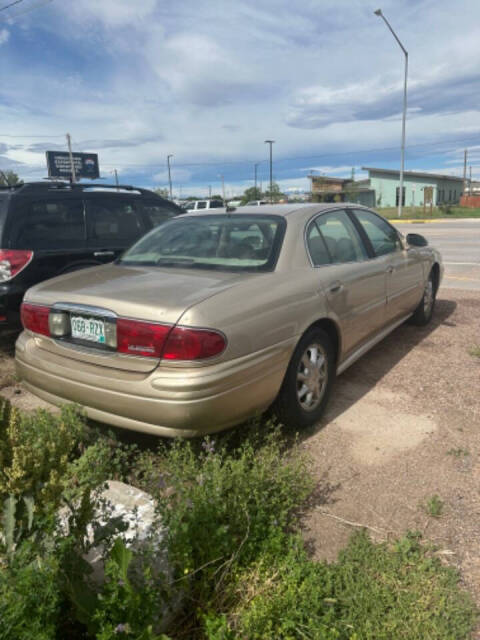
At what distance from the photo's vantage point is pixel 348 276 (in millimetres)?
3688

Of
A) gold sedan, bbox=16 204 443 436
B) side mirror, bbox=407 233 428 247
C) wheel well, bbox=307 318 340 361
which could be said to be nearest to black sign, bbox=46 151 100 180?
side mirror, bbox=407 233 428 247

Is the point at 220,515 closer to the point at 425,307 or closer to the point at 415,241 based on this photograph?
the point at 415,241

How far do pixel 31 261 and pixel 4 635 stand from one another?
12.7ft

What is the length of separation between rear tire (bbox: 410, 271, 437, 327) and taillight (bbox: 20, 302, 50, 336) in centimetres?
415

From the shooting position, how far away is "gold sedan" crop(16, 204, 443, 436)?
2.48 metres

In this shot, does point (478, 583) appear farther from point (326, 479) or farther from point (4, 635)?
point (4, 635)

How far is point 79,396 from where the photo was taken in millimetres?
2811

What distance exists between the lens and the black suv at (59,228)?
448 centimetres

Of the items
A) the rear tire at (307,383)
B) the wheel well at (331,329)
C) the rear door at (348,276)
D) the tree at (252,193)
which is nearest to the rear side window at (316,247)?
the rear door at (348,276)

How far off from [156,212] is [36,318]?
3.52 metres

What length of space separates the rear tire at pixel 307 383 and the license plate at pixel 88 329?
45.5 inches

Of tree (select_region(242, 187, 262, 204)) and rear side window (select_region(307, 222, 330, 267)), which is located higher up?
tree (select_region(242, 187, 262, 204))

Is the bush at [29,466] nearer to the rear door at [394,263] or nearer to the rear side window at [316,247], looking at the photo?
the rear side window at [316,247]

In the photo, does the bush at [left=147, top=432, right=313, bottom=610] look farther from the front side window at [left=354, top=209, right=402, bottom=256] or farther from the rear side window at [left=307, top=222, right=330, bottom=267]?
the front side window at [left=354, top=209, right=402, bottom=256]
